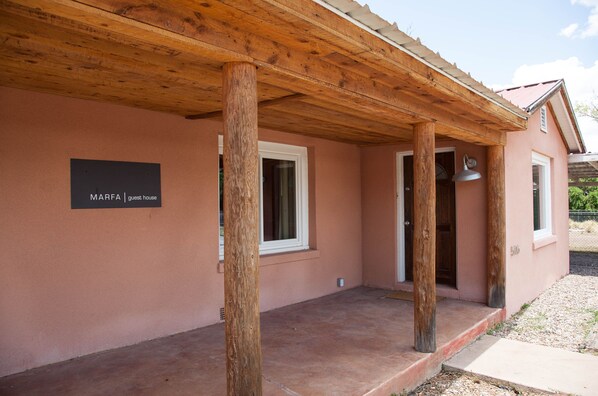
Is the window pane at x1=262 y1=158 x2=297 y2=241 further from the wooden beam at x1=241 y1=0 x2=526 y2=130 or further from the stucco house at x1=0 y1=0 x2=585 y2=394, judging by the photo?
the wooden beam at x1=241 y1=0 x2=526 y2=130

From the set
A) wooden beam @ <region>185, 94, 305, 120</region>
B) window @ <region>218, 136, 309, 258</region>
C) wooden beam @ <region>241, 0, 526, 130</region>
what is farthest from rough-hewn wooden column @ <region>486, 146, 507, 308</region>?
wooden beam @ <region>185, 94, 305, 120</region>

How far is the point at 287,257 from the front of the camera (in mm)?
5895

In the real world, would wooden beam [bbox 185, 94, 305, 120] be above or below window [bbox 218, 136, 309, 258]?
above

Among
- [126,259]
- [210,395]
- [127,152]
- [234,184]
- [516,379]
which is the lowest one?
[516,379]

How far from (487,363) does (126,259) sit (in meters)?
3.72

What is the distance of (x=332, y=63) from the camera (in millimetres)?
3057

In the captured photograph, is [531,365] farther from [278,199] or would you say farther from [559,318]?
[278,199]

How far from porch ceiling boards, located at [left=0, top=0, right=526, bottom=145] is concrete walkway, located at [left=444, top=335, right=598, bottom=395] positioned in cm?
243

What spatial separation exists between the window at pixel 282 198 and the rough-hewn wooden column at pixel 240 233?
337 centimetres

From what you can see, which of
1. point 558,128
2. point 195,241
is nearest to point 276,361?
point 195,241

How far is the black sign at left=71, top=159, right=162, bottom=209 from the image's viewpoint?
13.0ft

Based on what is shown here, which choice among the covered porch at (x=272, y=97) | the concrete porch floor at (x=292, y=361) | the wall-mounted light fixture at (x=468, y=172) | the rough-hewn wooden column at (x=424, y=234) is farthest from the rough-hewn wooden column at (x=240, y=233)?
the wall-mounted light fixture at (x=468, y=172)

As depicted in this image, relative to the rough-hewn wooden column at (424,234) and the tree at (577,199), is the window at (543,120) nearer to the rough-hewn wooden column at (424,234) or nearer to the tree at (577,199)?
the rough-hewn wooden column at (424,234)

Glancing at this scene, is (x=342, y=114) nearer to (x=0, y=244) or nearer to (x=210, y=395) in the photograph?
(x=210, y=395)
